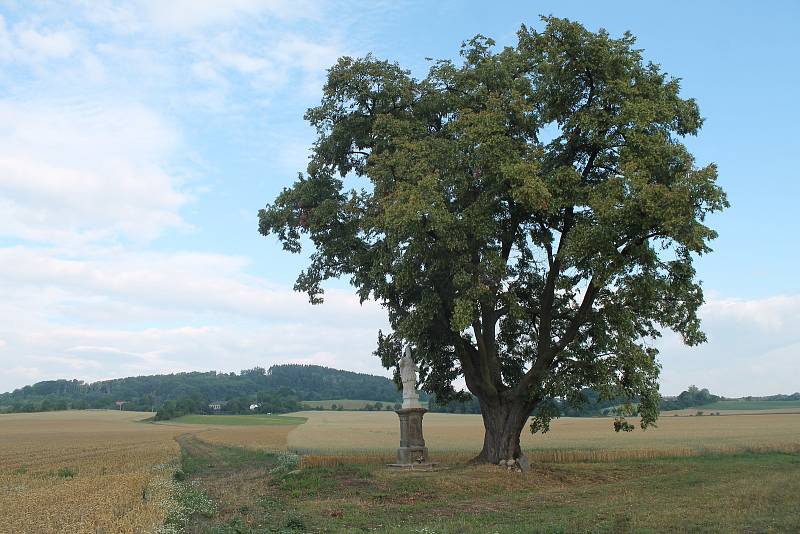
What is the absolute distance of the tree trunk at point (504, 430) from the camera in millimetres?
24625

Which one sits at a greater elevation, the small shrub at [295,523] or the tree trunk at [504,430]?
the tree trunk at [504,430]

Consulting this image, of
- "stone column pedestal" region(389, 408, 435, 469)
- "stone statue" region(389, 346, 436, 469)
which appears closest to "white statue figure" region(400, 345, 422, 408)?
"stone statue" region(389, 346, 436, 469)

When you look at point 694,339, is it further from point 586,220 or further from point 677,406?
point 677,406

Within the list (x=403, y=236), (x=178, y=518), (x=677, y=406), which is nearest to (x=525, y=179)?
→ (x=403, y=236)

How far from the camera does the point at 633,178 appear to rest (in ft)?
66.3

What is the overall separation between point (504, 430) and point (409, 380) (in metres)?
4.02

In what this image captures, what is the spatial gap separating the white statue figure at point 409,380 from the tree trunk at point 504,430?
2917 millimetres

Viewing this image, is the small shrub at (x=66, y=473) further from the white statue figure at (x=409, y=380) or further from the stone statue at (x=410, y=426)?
the white statue figure at (x=409, y=380)

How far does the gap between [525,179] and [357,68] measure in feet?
29.7

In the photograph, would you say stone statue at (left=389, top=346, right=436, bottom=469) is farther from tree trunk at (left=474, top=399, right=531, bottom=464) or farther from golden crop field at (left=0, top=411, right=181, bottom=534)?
golden crop field at (left=0, top=411, right=181, bottom=534)

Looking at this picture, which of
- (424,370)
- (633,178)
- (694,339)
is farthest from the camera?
(424,370)

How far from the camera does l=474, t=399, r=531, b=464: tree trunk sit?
24.6 m

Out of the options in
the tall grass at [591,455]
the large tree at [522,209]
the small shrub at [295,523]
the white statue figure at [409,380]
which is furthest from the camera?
the tall grass at [591,455]

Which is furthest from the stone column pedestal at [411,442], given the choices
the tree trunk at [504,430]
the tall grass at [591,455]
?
the tall grass at [591,455]
